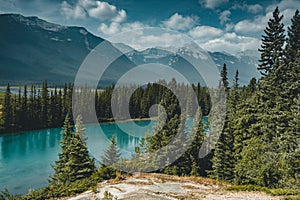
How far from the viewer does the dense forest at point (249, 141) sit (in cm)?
1964

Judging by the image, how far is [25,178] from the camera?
32719 millimetres

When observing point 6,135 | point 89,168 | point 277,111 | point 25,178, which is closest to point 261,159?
point 277,111

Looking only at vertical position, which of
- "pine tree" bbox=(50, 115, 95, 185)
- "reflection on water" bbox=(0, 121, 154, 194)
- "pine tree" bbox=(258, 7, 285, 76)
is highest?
"pine tree" bbox=(258, 7, 285, 76)

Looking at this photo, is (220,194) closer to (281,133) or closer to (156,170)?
(281,133)

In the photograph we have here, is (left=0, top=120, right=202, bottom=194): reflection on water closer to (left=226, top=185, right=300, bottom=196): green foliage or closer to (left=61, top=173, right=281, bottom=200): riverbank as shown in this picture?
(left=61, top=173, right=281, bottom=200): riverbank

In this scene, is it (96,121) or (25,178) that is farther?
(96,121)

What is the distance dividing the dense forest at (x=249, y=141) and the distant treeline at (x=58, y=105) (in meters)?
27.6

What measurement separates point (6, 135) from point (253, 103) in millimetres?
59126

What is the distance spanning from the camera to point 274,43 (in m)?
23.5

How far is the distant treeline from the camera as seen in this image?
72.2m

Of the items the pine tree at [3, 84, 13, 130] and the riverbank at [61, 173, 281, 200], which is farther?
the pine tree at [3, 84, 13, 130]

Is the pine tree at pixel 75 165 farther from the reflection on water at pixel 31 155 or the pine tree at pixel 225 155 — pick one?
the pine tree at pixel 225 155

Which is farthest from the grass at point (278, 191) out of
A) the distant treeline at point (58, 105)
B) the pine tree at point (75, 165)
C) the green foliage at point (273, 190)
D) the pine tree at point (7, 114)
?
the pine tree at point (7, 114)

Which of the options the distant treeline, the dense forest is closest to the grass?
the dense forest
